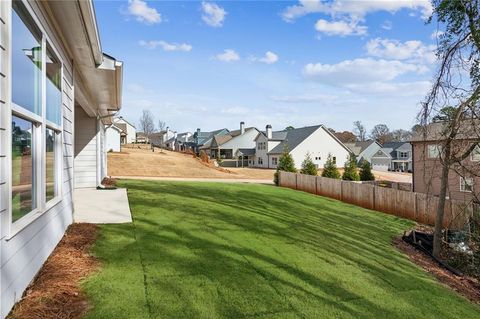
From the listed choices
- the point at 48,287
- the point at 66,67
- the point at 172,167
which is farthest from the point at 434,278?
the point at 172,167

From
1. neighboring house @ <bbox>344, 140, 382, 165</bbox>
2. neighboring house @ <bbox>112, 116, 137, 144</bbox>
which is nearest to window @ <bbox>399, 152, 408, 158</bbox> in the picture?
neighboring house @ <bbox>344, 140, 382, 165</bbox>

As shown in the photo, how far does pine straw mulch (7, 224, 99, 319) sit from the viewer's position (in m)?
2.86

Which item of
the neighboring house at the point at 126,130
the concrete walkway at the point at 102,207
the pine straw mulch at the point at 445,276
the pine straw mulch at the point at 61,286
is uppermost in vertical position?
the neighboring house at the point at 126,130

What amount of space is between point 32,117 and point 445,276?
22.8 ft

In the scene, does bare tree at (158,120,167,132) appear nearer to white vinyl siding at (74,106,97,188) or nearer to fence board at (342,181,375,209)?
fence board at (342,181,375,209)

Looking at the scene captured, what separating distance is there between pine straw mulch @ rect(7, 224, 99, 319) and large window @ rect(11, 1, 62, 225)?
69cm

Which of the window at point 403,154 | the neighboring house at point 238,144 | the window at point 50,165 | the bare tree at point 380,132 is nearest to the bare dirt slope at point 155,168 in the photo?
the neighboring house at point 238,144

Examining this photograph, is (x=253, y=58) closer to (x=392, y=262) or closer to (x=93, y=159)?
(x=93, y=159)

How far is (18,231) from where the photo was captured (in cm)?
283

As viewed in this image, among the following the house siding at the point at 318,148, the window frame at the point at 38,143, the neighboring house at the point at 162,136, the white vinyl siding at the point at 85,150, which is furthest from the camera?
the neighboring house at the point at 162,136

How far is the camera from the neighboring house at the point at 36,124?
2570 millimetres

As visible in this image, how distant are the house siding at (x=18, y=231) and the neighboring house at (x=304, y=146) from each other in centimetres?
3737

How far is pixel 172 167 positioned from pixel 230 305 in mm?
27110

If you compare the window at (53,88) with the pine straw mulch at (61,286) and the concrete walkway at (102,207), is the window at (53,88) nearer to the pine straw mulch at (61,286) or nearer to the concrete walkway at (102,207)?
the pine straw mulch at (61,286)
